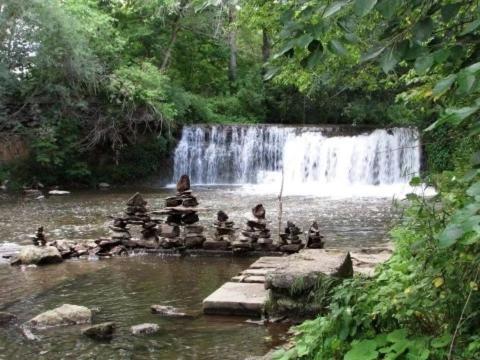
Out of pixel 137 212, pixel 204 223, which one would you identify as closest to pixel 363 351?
pixel 137 212

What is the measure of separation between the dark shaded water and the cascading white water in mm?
5614

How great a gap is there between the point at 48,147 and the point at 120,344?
17194mm

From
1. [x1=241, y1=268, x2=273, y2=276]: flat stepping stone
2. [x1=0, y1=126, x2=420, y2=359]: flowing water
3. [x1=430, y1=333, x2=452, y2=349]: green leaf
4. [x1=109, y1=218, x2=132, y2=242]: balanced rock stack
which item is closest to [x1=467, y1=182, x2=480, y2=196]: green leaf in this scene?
[x1=430, y1=333, x2=452, y2=349]: green leaf

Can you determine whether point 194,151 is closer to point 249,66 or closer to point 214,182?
point 214,182

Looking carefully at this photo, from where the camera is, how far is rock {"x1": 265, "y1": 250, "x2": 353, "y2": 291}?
5.75 metres

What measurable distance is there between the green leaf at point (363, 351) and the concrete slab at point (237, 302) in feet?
9.91

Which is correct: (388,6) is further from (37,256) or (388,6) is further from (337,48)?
(37,256)

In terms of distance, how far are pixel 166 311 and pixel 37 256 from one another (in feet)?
12.0

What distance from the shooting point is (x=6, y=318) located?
631cm

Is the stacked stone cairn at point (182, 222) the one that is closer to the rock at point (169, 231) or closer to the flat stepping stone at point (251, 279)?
the rock at point (169, 231)

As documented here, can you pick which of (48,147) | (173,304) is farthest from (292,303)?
(48,147)

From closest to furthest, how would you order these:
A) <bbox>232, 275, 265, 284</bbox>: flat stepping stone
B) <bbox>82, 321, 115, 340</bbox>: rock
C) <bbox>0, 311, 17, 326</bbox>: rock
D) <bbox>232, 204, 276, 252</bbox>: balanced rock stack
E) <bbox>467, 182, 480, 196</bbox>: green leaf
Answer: <bbox>467, 182, 480, 196</bbox>: green leaf
<bbox>82, 321, 115, 340</bbox>: rock
<bbox>0, 311, 17, 326</bbox>: rock
<bbox>232, 275, 265, 284</bbox>: flat stepping stone
<bbox>232, 204, 276, 252</bbox>: balanced rock stack

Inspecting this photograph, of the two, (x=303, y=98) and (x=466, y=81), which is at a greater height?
(x=303, y=98)

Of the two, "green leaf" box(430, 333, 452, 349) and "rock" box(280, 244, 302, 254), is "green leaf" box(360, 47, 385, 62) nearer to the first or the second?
"green leaf" box(430, 333, 452, 349)
